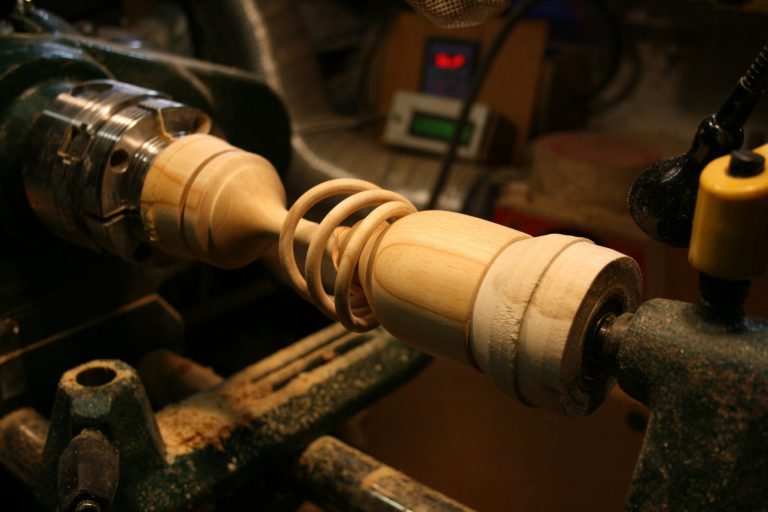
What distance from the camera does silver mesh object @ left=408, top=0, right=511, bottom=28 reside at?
0.49m

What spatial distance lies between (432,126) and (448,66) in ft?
0.65

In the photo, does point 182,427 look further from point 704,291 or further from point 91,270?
point 704,291

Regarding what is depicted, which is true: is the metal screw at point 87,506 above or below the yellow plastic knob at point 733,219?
below

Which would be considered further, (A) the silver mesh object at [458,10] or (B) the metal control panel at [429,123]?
(B) the metal control panel at [429,123]

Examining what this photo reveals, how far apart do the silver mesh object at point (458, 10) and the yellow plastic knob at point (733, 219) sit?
0.20m

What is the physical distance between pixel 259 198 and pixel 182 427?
0.24 meters

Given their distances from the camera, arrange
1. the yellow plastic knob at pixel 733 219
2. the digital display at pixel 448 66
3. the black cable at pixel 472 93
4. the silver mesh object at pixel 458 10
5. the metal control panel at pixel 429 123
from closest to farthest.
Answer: the yellow plastic knob at pixel 733 219, the silver mesh object at pixel 458 10, the black cable at pixel 472 93, the metal control panel at pixel 429 123, the digital display at pixel 448 66

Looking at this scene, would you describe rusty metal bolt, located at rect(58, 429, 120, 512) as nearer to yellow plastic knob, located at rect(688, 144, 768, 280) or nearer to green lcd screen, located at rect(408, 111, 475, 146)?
yellow plastic knob, located at rect(688, 144, 768, 280)

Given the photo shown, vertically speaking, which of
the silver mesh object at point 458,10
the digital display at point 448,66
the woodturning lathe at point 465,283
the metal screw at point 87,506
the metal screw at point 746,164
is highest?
the silver mesh object at point 458,10

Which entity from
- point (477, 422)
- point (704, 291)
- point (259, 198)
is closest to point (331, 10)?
point (477, 422)

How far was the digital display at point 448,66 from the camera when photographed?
6.22ft

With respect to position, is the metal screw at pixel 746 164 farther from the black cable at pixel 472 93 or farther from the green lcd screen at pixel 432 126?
the green lcd screen at pixel 432 126

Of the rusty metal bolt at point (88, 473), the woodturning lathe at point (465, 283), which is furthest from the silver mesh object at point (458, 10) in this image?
the rusty metal bolt at point (88, 473)

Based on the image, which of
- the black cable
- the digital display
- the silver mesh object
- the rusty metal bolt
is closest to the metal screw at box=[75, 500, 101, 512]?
the rusty metal bolt
